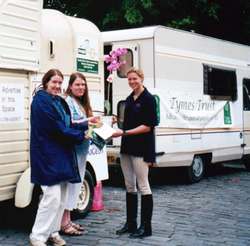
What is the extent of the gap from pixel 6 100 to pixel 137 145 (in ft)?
5.26

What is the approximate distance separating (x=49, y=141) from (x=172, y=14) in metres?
10.4

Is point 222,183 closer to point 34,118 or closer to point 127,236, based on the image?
point 127,236

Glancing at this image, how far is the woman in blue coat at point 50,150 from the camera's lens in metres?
5.38

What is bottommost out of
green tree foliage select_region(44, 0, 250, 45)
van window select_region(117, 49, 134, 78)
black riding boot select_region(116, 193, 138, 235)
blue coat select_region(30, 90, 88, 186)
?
black riding boot select_region(116, 193, 138, 235)

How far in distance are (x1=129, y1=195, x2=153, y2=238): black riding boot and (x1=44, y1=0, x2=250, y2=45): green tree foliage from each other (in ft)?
27.1

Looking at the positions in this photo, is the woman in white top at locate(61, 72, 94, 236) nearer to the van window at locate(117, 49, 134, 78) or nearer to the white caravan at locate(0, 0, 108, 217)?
the white caravan at locate(0, 0, 108, 217)

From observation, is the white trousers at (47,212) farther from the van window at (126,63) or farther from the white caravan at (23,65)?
the van window at (126,63)

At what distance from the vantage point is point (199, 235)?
643 centimetres

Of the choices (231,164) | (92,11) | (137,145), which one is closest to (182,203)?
(137,145)

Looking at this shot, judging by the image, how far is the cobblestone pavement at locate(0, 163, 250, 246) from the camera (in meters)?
6.14

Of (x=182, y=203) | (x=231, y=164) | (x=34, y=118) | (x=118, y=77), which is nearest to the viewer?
(x=34, y=118)

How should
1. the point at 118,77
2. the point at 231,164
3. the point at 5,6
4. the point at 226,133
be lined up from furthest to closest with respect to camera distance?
the point at 231,164
the point at 226,133
the point at 118,77
the point at 5,6

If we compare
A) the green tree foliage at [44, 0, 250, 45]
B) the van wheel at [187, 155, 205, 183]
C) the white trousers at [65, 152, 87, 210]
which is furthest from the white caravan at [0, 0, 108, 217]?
the green tree foliage at [44, 0, 250, 45]

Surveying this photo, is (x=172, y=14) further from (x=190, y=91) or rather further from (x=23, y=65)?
(x=23, y=65)
